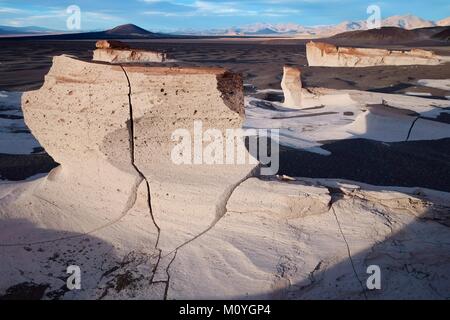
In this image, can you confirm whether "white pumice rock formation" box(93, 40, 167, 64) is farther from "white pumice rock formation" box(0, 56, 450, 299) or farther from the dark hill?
the dark hill

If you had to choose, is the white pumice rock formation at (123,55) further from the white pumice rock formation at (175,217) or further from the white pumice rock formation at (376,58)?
the white pumice rock formation at (376,58)

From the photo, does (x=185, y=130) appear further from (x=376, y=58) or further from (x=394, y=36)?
(x=394, y=36)

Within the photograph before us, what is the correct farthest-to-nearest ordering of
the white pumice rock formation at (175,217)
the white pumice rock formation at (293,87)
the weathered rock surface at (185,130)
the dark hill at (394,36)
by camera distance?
the dark hill at (394,36), the white pumice rock formation at (293,87), the weathered rock surface at (185,130), the white pumice rock formation at (175,217)

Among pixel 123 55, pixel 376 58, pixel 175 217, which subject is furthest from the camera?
pixel 376 58

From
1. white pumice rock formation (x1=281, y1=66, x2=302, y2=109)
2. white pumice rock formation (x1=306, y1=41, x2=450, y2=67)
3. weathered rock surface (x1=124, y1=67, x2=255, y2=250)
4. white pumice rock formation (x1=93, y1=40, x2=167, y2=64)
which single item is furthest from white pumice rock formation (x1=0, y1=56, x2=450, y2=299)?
white pumice rock formation (x1=306, y1=41, x2=450, y2=67)

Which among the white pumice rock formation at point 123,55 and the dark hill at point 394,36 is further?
the dark hill at point 394,36

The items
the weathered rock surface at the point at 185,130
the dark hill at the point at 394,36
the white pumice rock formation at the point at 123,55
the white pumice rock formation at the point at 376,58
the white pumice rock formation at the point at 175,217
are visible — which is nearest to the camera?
the white pumice rock formation at the point at 175,217

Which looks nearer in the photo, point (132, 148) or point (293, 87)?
point (132, 148)

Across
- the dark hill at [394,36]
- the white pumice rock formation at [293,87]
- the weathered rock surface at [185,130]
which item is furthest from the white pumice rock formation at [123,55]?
the dark hill at [394,36]

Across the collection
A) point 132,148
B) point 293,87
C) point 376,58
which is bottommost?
point 132,148

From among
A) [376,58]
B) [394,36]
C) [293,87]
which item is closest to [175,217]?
[293,87]

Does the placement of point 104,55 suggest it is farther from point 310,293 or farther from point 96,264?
point 310,293
